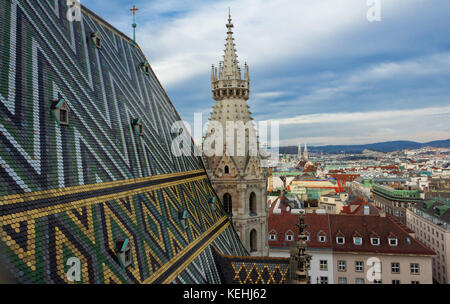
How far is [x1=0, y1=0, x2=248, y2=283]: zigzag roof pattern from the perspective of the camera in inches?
299

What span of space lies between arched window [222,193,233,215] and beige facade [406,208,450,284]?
33.0 metres

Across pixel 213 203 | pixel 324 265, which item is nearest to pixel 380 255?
pixel 324 265

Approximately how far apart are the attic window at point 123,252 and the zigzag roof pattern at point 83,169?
0.48 ft

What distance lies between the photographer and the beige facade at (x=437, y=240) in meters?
Result: 43.1

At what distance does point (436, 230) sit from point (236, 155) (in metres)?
38.3

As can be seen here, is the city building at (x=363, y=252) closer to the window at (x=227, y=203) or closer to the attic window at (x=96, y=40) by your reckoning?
the window at (x=227, y=203)

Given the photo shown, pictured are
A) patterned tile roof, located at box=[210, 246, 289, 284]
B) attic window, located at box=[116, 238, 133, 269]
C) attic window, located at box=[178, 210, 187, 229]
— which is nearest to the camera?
attic window, located at box=[116, 238, 133, 269]

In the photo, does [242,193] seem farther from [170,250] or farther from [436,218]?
[436,218]

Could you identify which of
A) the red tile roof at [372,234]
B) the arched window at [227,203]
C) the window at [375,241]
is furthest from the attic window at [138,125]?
the window at [375,241]

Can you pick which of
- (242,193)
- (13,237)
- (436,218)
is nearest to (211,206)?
(242,193)

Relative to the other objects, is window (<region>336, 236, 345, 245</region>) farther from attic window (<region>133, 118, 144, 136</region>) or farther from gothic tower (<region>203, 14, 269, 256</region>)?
attic window (<region>133, 118, 144, 136</region>)

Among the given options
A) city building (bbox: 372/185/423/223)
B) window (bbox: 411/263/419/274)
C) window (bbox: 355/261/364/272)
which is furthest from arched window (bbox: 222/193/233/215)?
city building (bbox: 372/185/423/223)

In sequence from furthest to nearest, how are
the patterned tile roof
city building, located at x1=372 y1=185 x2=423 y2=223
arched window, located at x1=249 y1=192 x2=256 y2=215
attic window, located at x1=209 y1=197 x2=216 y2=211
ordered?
1. city building, located at x1=372 y1=185 x2=423 y2=223
2. arched window, located at x1=249 y1=192 x2=256 y2=215
3. attic window, located at x1=209 y1=197 x2=216 y2=211
4. the patterned tile roof

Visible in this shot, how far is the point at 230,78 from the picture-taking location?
79.0 ft
